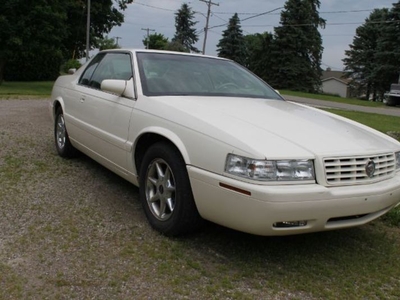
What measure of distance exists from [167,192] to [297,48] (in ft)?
156

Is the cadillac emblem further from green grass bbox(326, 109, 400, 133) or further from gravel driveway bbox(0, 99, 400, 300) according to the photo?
green grass bbox(326, 109, 400, 133)

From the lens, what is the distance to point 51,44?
70.6 feet

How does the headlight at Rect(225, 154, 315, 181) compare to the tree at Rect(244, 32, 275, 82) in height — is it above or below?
below

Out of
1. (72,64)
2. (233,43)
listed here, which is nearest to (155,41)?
(233,43)

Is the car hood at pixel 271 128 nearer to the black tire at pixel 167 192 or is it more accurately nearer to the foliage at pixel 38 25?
the black tire at pixel 167 192

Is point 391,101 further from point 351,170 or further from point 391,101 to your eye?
point 351,170

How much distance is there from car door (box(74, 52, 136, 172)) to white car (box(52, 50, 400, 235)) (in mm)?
18

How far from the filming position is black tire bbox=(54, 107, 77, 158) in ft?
18.0

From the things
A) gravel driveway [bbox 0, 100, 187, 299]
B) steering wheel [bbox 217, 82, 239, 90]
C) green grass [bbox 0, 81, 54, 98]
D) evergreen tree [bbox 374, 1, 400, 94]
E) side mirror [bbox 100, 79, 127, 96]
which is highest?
evergreen tree [bbox 374, 1, 400, 94]

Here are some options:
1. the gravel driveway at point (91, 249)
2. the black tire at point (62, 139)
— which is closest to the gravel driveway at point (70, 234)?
the gravel driveway at point (91, 249)

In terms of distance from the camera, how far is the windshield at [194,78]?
391 cm

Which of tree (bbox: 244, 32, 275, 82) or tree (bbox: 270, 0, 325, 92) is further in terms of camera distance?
tree (bbox: 244, 32, 275, 82)

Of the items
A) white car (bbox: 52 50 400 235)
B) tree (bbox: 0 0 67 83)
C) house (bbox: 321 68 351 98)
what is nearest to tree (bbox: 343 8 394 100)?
house (bbox: 321 68 351 98)

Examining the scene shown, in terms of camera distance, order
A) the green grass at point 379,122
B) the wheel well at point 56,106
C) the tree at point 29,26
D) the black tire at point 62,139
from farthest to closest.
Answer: the tree at point 29,26, the green grass at point 379,122, the wheel well at point 56,106, the black tire at point 62,139
